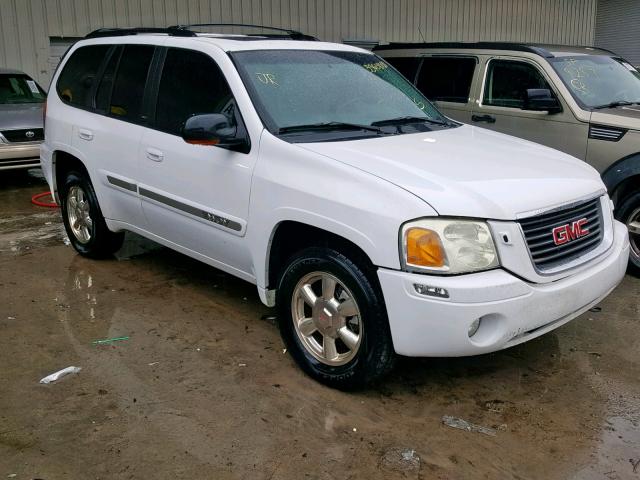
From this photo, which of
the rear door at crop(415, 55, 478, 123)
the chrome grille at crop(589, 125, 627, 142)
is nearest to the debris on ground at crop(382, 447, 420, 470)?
the chrome grille at crop(589, 125, 627, 142)

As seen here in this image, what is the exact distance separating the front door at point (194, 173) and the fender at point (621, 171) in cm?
324

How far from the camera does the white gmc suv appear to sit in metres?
3.26

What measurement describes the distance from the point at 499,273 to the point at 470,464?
0.88 m

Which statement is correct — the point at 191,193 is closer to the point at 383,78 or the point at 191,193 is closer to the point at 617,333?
the point at 383,78

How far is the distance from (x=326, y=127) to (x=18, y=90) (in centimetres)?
784

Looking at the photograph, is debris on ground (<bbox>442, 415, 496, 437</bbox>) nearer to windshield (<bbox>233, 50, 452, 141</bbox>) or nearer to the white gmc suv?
the white gmc suv

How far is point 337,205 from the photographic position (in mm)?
3465

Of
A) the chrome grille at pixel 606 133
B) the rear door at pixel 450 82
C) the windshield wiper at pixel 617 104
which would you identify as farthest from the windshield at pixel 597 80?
the rear door at pixel 450 82

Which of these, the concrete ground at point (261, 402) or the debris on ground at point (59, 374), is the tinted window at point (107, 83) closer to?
the concrete ground at point (261, 402)

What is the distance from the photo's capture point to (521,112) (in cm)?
649

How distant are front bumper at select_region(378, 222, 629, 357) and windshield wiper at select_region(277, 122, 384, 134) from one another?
1.16 m

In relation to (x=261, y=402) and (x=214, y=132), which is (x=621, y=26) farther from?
(x=261, y=402)

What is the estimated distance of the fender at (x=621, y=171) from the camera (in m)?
5.52

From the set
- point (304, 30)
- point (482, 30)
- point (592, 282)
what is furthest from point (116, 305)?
point (482, 30)
